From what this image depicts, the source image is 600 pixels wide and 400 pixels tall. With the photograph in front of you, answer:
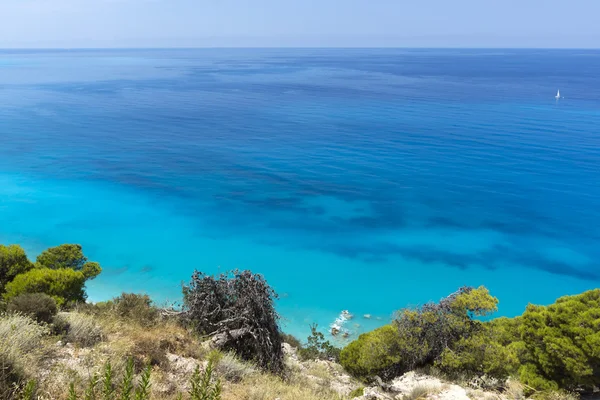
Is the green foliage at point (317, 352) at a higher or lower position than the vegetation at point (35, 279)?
lower

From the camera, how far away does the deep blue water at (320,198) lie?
2627 cm

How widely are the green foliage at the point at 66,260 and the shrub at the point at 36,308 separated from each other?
8084mm

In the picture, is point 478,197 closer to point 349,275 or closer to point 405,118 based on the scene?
point 349,275

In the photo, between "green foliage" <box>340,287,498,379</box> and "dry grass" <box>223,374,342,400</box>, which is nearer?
"dry grass" <box>223,374,342,400</box>

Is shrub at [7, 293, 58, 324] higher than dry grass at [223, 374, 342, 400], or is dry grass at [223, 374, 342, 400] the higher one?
shrub at [7, 293, 58, 324]

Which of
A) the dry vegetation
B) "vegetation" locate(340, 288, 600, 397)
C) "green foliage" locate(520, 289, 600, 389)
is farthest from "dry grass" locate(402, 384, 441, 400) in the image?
"green foliage" locate(520, 289, 600, 389)

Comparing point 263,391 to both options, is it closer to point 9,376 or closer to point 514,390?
point 9,376

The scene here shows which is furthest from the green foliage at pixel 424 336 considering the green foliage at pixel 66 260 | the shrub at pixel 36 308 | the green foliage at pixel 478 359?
the green foliage at pixel 66 260

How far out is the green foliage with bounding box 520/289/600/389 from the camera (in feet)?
35.4

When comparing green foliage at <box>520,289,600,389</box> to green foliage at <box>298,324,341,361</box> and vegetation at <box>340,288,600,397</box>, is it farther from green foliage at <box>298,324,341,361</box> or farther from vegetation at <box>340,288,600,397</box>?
green foliage at <box>298,324,341,361</box>

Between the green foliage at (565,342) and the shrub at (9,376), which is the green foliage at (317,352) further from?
the shrub at (9,376)

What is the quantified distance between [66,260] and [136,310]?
836 cm

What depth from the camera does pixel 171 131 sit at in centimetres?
5797

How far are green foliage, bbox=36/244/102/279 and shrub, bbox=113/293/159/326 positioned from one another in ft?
21.0
